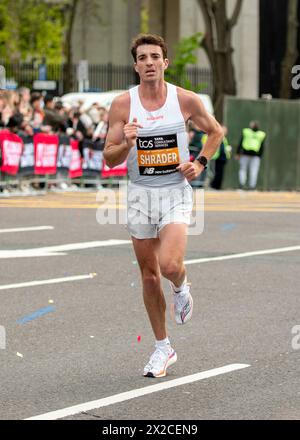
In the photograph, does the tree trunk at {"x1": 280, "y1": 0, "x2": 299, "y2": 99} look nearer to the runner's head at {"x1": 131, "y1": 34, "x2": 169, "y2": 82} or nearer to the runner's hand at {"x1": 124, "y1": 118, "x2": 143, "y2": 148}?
the runner's head at {"x1": 131, "y1": 34, "x2": 169, "y2": 82}

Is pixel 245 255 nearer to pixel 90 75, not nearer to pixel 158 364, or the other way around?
pixel 158 364

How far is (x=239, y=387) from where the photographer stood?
7844 millimetres

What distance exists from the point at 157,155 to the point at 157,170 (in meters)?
0.10

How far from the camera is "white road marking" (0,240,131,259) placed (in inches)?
587

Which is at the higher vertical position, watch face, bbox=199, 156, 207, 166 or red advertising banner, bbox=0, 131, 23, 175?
watch face, bbox=199, 156, 207, 166

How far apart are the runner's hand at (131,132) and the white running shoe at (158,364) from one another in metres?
1.34

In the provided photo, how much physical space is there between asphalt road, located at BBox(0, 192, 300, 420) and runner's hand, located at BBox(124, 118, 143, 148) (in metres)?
1.43

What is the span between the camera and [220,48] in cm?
3909

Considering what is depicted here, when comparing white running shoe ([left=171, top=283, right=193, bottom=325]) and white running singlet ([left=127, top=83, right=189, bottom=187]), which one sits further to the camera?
white running shoe ([left=171, top=283, right=193, bottom=325])

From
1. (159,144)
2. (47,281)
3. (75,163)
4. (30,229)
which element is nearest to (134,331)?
(159,144)

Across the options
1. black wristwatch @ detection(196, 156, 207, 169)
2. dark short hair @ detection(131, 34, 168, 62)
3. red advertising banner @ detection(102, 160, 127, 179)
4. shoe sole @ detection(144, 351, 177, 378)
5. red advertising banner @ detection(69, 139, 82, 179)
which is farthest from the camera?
red advertising banner @ detection(102, 160, 127, 179)

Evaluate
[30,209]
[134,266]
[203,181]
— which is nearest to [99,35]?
[203,181]

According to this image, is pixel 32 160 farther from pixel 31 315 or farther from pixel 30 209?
pixel 31 315

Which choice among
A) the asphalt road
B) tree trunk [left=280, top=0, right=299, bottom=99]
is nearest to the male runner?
the asphalt road
